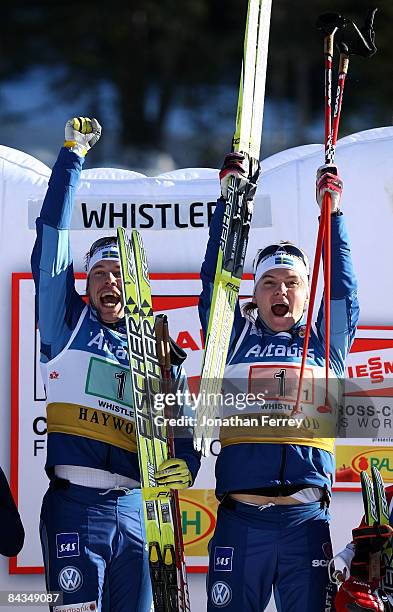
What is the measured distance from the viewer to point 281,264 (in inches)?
149

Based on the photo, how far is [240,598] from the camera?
3549mm

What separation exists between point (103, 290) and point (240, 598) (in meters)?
1.07

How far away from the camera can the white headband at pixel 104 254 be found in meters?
3.88

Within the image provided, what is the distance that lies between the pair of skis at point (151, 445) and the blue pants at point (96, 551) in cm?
12

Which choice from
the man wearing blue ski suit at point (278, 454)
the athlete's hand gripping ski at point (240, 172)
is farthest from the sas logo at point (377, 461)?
the athlete's hand gripping ski at point (240, 172)

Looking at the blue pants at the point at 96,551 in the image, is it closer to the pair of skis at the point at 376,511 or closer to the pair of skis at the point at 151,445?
the pair of skis at the point at 151,445

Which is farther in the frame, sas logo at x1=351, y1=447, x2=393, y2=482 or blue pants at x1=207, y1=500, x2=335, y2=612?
sas logo at x1=351, y1=447, x2=393, y2=482

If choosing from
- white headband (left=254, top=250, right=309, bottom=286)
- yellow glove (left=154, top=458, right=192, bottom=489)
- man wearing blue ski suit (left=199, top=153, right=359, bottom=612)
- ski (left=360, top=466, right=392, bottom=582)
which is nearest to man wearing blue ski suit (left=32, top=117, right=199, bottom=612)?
yellow glove (left=154, top=458, right=192, bottom=489)

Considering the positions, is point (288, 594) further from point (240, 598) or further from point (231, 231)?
point (231, 231)

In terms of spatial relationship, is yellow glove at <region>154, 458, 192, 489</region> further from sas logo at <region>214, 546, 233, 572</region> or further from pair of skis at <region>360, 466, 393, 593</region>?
pair of skis at <region>360, 466, 393, 593</region>

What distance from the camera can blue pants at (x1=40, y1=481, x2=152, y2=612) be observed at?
3.61 metres

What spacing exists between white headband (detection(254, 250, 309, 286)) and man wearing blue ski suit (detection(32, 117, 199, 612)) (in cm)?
41

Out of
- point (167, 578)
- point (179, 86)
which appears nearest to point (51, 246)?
point (167, 578)

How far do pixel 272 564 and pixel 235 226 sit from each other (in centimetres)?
106
